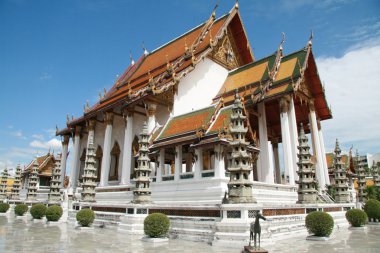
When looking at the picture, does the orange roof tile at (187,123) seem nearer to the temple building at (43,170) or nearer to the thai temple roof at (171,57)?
the thai temple roof at (171,57)

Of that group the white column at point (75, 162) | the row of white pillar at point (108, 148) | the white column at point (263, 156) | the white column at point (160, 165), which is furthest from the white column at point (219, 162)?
the white column at point (75, 162)

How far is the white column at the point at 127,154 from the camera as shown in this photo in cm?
1859

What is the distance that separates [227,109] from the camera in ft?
44.1

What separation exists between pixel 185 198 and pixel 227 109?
410 centimetres

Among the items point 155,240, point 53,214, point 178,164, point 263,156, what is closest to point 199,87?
point 263,156

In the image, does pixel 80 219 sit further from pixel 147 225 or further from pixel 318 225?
pixel 318 225

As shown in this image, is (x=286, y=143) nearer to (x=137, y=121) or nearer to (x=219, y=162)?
(x=219, y=162)

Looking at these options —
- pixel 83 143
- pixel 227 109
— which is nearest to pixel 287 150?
pixel 227 109

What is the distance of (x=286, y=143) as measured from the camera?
16672 mm

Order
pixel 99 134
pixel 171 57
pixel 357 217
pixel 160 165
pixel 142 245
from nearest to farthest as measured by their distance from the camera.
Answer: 1. pixel 142 245
2. pixel 357 217
3. pixel 160 165
4. pixel 171 57
5. pixel 99 134

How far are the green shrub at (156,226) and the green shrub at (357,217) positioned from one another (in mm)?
8626

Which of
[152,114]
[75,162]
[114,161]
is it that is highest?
[152,114]

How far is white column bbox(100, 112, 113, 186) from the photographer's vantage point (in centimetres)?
2050

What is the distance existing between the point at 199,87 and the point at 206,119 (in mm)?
7121
